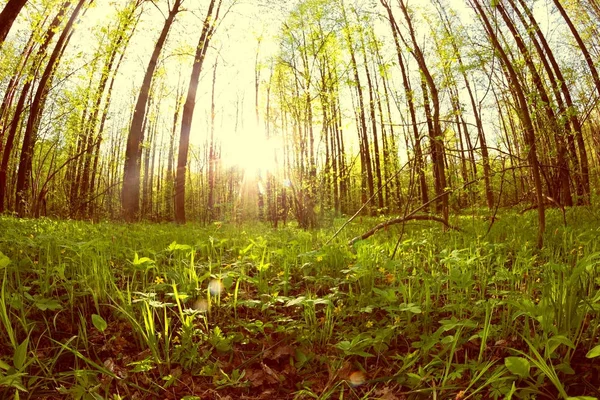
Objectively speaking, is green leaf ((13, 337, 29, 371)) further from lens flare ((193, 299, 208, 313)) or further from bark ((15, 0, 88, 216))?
bark ((15, 0, 88, 216))

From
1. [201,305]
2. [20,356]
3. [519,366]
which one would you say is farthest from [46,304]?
[519,366]

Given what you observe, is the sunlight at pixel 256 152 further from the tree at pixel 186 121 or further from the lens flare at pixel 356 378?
the lens flare at pixel 356 378

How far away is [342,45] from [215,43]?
5006 millimetres

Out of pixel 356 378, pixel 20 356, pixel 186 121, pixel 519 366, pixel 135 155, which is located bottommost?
pixel 356 378

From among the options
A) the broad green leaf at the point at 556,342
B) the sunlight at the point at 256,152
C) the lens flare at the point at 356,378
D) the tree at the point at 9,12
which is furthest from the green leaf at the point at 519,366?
the sunlight at the point at 256,152

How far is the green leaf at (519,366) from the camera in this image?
1251 mm

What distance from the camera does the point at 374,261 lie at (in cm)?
283

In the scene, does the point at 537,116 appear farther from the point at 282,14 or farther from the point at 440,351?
the point at 282,14

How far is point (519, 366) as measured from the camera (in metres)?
1.26

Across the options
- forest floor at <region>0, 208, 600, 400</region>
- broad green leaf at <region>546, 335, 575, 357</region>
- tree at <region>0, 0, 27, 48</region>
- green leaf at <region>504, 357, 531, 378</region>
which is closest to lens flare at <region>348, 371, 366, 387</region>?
forest floor at <region>0, 208, 600, 400</region>

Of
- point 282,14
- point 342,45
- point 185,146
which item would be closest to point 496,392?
point 342,45

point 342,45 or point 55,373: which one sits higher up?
point 342,45

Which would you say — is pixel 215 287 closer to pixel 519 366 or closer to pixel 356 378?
pixel 356 378

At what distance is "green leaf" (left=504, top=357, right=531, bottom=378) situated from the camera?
1.25m
